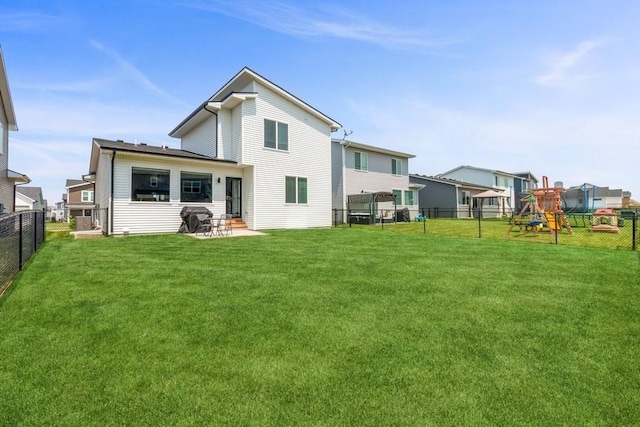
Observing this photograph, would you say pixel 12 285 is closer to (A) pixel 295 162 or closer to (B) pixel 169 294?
(B) pixel 169 294

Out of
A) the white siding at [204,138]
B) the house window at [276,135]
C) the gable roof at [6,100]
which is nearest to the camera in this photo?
the gable roof at [6,100]

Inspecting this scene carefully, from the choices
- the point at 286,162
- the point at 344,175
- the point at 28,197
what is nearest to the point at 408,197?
the point at 344,175

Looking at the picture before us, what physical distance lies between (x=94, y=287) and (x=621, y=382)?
640 centimetres

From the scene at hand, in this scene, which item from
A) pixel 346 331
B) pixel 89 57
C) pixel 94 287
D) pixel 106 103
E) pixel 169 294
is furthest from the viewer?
pixel 106 103

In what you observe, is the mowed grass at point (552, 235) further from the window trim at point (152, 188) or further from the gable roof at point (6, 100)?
the gable roof at point (6, 100)

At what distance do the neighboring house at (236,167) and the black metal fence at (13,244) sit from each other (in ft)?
15.0

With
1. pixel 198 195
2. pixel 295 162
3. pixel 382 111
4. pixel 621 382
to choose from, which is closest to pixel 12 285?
pixel 621 382

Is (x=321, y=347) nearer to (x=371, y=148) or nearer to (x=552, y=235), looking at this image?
(x=552, y=235)

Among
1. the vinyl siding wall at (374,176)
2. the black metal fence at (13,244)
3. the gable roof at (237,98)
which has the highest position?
the gable roof at (237,98)

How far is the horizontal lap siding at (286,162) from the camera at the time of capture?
14.9m

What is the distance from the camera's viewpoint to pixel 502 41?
10031mm

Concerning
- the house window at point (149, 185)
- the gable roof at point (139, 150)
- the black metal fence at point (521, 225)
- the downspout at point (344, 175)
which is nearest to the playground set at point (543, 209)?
the black metal fence at point (521, 225)

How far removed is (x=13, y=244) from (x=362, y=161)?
2010cm

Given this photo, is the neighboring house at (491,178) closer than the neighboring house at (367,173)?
No
